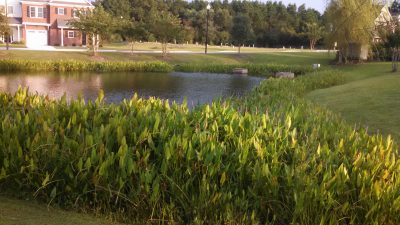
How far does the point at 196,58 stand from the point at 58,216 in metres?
39.5

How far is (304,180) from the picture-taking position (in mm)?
5156

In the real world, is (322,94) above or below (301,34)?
below

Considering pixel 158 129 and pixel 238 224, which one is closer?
pixel 238 224

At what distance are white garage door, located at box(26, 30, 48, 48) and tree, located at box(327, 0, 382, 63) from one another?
34763 mm

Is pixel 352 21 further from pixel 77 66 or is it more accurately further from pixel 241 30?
pixel 241 30

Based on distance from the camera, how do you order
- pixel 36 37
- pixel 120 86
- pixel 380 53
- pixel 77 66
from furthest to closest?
1. pixel 36 37
2. pixel 380 53
3. pixel 77 66
4. pixel 120 86

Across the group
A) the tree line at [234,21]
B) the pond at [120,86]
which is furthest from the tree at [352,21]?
the tree line at [234,21]

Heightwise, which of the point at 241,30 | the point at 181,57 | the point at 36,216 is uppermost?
the point at 241,30

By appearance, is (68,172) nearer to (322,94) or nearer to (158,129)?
(158,129)

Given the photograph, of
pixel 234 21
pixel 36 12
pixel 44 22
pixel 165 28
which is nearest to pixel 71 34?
pixel 44 22

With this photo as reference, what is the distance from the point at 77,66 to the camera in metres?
34.7

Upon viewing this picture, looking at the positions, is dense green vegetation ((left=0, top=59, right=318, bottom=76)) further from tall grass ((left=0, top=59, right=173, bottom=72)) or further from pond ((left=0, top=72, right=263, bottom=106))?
pond ((left=0, top=72, right=263, bottom=106))

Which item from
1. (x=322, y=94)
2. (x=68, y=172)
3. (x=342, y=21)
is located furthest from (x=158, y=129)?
(x=342, y=21)

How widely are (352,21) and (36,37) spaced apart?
37.5m
